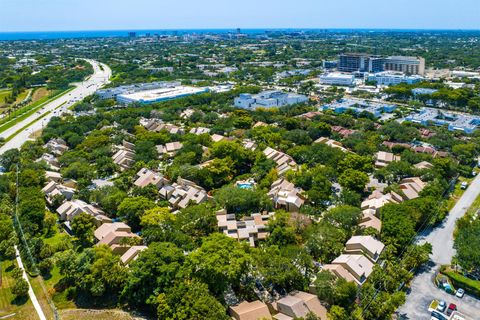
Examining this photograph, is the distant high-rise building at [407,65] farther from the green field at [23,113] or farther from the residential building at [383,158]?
the green field at [23,113]

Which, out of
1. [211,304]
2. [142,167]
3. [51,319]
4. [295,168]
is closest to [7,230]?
[51,319]

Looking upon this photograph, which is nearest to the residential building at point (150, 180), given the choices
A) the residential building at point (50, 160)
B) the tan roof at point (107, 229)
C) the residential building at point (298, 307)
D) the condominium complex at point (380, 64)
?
the tan roof at point (107, 229)

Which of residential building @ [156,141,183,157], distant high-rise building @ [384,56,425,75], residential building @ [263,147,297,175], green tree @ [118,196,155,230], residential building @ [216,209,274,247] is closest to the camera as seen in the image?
residential building @ [216,209,274,247]

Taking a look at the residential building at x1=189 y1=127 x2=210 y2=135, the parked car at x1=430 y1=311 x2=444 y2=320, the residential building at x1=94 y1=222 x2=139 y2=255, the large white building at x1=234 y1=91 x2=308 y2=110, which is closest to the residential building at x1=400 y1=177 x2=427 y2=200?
the parked car at x1=430 y1=311 x2=444 y2=320

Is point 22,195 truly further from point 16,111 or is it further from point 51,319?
point 16,111

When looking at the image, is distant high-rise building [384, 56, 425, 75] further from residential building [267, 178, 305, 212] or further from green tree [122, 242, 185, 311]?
green tree [122, 242, 185, 311]

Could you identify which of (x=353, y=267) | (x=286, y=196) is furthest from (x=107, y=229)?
(x=353, y=267)

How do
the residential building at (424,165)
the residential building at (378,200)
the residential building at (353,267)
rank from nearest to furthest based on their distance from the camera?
the residential building at (353,267)
the residential building at (378,200)
the residential building at (424,165)
